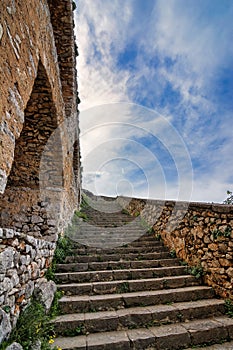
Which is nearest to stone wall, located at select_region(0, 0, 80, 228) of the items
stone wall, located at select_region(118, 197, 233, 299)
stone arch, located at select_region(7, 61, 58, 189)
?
stone arch, located at select_region(7, 61, 58, 189)

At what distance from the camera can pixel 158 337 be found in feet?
8.78

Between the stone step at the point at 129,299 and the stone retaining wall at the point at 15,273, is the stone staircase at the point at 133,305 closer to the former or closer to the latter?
the stone step at the point at 129,299

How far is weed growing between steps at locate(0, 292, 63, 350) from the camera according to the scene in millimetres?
2171

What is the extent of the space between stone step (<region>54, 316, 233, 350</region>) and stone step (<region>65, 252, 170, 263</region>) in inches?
69.5

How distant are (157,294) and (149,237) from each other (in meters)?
2.51

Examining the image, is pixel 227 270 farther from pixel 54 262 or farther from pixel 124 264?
pixel 54 262

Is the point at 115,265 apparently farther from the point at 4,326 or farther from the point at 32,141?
the point at 32,141

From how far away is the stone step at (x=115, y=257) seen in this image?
4.46 meters

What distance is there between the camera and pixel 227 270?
3443mm

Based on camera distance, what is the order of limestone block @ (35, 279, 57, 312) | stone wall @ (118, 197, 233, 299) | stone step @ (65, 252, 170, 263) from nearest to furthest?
1. limestone block @ (35, 279, 57, 312)
2. stone wall @ (118, 197, 233, 299)
3. stone step @ (65, 252, 170, 263)

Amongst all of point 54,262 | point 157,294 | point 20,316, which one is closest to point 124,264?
point 157,294

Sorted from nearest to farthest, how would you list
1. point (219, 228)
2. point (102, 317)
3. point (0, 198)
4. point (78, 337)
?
point (78, 337) < point (102, 317) < point (219, 228) < point (0, 198)

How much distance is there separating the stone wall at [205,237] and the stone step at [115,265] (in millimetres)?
420

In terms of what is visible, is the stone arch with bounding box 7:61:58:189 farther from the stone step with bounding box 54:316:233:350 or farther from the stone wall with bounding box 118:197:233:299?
the stone step with bounding box 54:316:233:350
